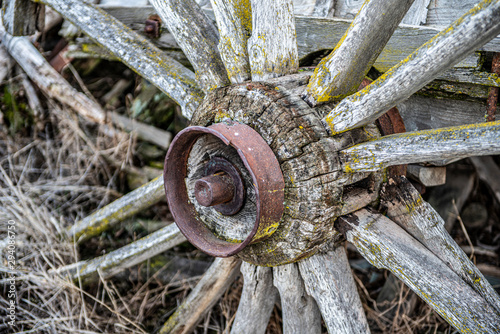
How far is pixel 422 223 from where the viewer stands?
1.33 m

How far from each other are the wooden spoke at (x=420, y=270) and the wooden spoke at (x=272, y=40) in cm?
55

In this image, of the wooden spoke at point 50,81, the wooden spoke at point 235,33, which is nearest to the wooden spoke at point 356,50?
the wooden spoke at point 235,33

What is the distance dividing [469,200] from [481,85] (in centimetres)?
169

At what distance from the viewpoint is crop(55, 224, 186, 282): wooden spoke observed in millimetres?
1887

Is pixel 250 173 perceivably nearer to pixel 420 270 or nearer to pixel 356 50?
pixel 356 50

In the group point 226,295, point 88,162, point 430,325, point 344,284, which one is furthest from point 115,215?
point 430,325

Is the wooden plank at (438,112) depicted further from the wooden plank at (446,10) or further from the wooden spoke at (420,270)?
the wooden spoke at (420,270)

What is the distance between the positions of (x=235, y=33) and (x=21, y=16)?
5.05 ft

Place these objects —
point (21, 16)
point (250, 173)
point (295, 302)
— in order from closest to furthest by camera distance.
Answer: point (250, 173) → point (295, 302) → point (21, 16)

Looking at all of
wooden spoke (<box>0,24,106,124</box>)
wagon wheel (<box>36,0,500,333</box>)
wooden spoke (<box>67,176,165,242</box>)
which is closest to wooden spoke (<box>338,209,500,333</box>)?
wagon wheel (<box>36,0,500,333</box>)

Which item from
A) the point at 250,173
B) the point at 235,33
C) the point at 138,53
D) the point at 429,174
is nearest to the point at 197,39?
the point at 235,33

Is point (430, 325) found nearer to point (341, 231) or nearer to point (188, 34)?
point (341, 231)

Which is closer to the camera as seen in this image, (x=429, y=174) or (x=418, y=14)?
(x=418, y=14)

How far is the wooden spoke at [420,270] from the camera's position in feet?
3.66
